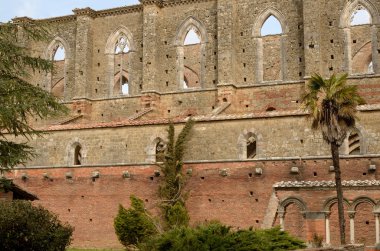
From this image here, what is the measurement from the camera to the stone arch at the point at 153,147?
26.3 metres

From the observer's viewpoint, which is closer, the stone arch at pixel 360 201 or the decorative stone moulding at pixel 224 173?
the stone arch at pixel 360 201

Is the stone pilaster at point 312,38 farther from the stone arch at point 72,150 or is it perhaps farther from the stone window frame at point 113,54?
the stone arch at point 72,150

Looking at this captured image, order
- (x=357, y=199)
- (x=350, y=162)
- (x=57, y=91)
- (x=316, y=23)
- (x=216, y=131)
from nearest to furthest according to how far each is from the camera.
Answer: (x=357, y=199) → (x=350, y=162) → (x=216, y=131) → (x=316, y=23) → (x=57, y=91)

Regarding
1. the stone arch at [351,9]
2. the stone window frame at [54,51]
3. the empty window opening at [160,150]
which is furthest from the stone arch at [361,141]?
the stone window frame at [54,51]

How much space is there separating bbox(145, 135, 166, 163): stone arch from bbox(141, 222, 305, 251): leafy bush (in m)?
12.9

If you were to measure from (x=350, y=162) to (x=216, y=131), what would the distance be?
19.0 feet

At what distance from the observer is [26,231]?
50.3 ft

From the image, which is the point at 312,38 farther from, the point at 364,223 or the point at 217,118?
the point at 364,223

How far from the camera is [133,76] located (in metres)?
34.5

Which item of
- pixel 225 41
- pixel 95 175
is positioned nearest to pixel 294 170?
pixel 95 175

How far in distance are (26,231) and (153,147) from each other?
11438 mm

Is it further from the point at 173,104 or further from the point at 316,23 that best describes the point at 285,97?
the point at 173,104

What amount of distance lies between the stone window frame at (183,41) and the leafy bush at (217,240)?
1975 cm

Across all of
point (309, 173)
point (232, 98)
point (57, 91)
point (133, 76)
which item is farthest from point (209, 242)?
point (57, 91)
